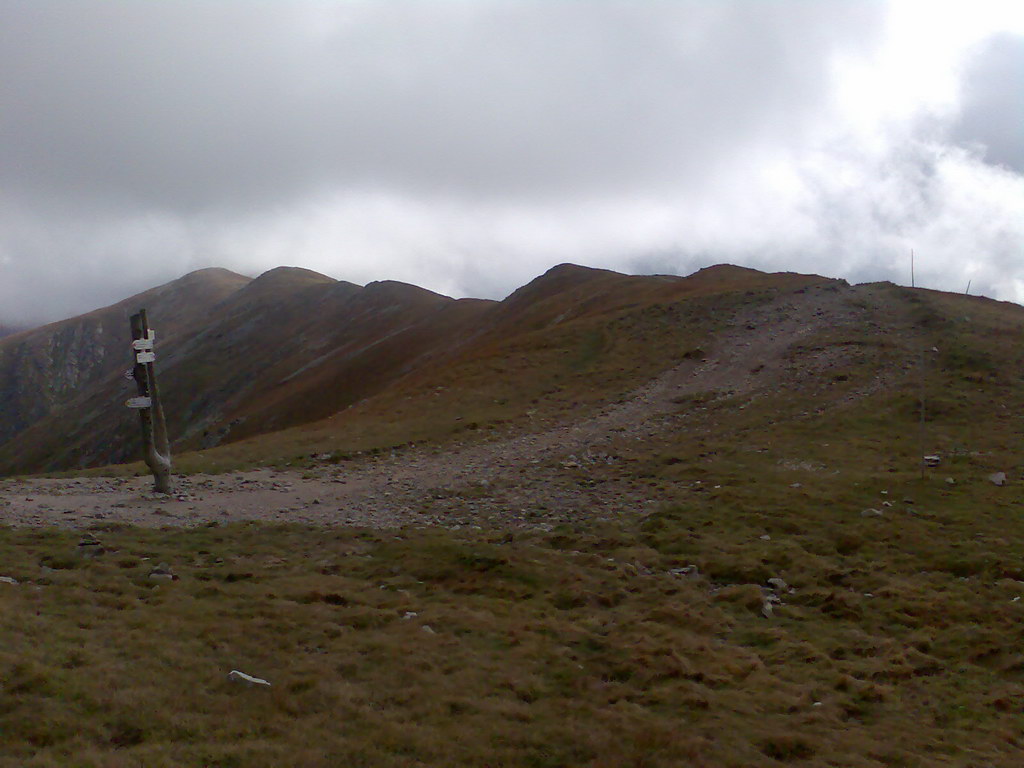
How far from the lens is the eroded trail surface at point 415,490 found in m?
18.3

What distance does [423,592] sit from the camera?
537 inches

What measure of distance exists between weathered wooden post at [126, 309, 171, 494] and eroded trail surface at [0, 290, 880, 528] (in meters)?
0.77

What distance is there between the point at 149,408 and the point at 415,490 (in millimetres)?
8511

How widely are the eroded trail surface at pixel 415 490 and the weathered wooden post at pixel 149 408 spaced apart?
0.77m

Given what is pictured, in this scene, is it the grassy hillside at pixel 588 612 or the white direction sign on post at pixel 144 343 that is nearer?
the grassy hillside at pixel 588 612

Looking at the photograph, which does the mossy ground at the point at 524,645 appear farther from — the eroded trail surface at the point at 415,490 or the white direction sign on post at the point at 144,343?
the white direction sign on post at the point at 144,343

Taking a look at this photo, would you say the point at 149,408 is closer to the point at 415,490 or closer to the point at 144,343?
the point at 144,343

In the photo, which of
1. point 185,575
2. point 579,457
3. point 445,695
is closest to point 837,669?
point 445,695

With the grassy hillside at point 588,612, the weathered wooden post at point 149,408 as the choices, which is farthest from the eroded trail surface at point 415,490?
the weathered wooden post at point 149,408

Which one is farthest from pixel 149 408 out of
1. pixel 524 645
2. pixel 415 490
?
pixel 524 645

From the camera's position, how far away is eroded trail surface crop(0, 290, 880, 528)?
1827 cm

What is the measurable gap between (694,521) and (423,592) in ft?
26.1

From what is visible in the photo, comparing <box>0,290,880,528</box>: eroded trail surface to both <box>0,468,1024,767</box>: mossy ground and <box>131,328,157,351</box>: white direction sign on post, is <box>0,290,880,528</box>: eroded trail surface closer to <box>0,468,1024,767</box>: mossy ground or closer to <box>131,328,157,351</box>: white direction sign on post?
<box>0,468,1024,767</box>: mossy ground

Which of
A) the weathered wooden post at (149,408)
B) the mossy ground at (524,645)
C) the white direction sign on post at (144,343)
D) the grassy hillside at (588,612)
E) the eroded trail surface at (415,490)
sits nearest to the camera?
the mossy ground at (524,645)
